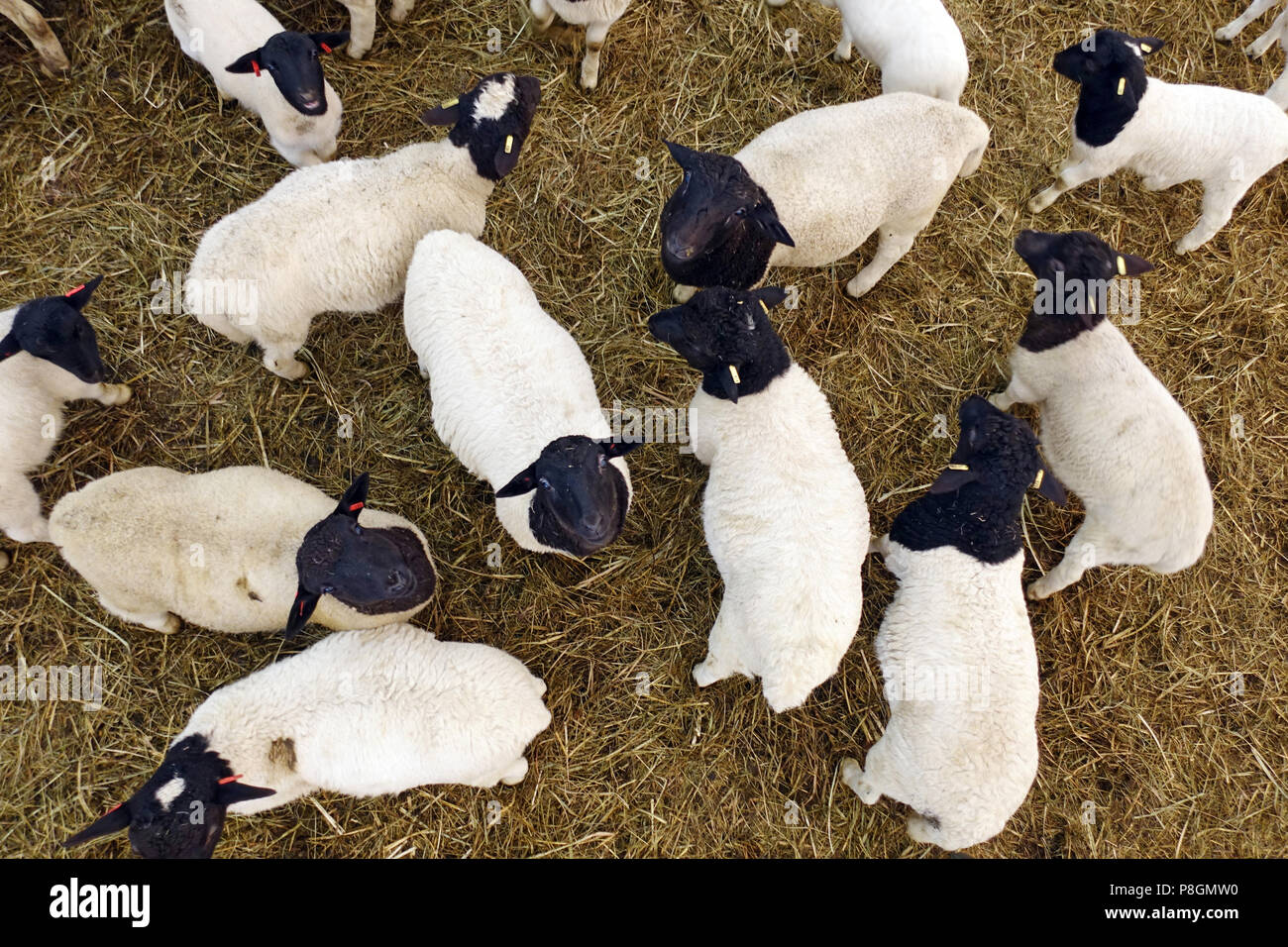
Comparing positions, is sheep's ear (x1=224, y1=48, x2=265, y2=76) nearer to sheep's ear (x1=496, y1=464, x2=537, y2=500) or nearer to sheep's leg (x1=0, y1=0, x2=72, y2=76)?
sheep's leg (x1=0, y1=0, x2=72, y2=76)

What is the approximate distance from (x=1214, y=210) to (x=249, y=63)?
6.01 m

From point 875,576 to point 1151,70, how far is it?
14.9 feet

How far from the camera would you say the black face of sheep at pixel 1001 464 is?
3602 millimetres

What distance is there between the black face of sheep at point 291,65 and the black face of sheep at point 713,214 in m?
1.85

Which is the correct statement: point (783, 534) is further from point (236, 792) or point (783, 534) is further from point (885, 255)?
point (236, 792)

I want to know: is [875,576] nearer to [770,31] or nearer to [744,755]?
[744,755]

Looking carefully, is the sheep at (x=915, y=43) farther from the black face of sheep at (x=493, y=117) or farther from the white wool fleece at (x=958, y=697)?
the white wool fleece at (x=958, y=697)

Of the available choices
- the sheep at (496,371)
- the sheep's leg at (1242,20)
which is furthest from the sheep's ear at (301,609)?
the sheep's leg at (1242,20)

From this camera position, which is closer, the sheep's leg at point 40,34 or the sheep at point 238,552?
the sheep at point 238,552

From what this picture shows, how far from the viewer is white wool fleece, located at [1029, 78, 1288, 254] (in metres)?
4.48

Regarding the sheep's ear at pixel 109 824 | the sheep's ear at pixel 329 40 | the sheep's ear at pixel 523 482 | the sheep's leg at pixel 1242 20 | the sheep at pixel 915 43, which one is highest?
the sheep's leg at pixel 1242 20

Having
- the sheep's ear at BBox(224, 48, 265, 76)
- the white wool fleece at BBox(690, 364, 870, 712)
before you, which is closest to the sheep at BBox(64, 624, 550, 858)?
the white wool fleece at BBox(690, 364, 870, 712)

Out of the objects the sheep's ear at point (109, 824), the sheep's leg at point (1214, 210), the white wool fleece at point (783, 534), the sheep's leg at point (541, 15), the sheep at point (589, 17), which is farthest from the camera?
the sheep's leg at point (1214, 210)
